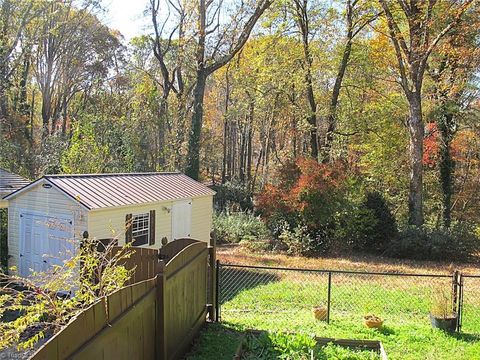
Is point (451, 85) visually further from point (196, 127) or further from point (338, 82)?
point (196, 127)

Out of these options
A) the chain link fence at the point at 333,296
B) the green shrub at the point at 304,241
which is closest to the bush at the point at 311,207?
the green shrub at the point at 304,241

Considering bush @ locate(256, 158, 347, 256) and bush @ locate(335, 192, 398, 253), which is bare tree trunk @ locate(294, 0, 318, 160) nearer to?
bush @ locate(256, 158, 347, 256)

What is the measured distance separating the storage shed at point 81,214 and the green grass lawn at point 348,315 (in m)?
2.71

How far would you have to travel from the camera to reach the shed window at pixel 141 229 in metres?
11.1

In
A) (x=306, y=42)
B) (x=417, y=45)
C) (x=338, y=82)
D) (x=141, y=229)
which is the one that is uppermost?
(x=306, y=42)

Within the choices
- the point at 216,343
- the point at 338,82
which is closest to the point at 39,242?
the point at 216,343

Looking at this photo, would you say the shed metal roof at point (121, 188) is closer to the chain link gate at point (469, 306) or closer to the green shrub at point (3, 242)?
the green shrub at point (3, 242)

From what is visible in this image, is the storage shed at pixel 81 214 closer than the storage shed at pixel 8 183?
Yes

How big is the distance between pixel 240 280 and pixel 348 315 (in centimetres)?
417

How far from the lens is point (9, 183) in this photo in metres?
12.9

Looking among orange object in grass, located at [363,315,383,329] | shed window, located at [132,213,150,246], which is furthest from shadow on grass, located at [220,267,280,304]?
orange object in grass, located at [363,315,383,329]

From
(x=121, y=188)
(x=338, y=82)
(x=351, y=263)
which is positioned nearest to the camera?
(x=121, y=188)

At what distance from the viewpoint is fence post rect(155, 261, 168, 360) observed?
4.51 meters

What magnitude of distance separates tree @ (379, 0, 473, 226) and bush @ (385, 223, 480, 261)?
178 centimetres
